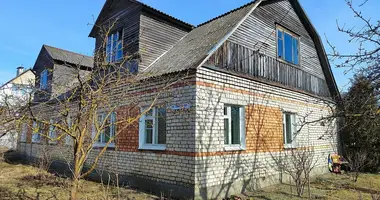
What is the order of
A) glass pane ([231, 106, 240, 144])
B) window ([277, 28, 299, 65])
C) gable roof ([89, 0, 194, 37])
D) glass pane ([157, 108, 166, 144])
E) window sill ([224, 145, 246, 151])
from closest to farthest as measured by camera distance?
window sill ([224, 145, 246, 151])
glass pane ([157, 108, 166, 144])
glass pane ([231, 106, 240, 144])
gable roof ([89, 0, 194, 37])
window ([277, 28, 299, 65])

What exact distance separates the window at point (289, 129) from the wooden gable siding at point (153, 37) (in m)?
5.78

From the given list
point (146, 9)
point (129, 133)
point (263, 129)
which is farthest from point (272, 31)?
point (129, 133)

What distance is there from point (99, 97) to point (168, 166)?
424cm

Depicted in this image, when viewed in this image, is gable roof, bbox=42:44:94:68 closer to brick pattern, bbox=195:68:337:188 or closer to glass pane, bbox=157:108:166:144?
glass pane, bbox=157:108:166:144

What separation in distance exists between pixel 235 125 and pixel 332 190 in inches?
160

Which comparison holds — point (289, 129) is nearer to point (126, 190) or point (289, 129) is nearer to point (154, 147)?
point (154, 147)

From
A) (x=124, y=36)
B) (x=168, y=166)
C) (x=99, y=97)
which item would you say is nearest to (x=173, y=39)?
(x=124, y=36)

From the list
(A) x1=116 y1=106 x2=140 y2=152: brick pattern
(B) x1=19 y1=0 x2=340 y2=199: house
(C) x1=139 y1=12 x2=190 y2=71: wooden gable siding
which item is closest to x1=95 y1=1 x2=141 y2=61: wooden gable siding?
(B) x1=19 y1=0 x2=340 y2=199: house

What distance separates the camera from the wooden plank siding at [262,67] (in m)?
8.89

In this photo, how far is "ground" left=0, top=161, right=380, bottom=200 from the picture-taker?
7.89 meters

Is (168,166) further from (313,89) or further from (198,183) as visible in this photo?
(313,89)

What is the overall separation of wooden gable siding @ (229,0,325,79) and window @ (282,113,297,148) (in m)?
2.59

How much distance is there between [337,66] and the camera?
4.61m

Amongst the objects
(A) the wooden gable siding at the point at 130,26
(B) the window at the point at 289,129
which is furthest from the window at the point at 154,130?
(B) the window at the point at 289,129
